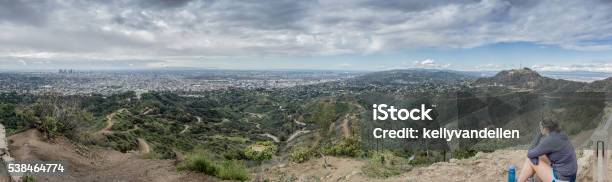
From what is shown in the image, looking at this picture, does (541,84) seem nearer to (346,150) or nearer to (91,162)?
(346,150)

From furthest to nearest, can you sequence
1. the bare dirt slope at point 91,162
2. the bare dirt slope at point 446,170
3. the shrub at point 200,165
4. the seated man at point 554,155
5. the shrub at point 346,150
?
the shrub at point 346,150, the shrub at point 200,165, the bare dirt slope at point 91,162, the bare dirt slope at point 446,170, the seated man at point 554,155

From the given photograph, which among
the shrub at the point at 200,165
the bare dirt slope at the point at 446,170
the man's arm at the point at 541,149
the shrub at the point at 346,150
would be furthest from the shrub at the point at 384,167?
the man's arm at the point at 541,149

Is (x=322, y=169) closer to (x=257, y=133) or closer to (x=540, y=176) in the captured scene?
(x=540, y=176)

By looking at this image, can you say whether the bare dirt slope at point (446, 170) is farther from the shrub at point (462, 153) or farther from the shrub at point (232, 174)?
the shrub at point (232, 174)

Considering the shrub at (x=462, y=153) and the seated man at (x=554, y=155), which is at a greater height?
the seated man at (x=554, y=155)

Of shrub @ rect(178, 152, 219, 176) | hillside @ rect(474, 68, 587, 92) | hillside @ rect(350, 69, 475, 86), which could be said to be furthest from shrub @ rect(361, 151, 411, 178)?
hillside @ rect(350, 69, 475, 86)

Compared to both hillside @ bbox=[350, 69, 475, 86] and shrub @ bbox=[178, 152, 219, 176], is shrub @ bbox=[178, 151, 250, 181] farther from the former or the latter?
hillside @ bbox=[350, 69, 475, 86]

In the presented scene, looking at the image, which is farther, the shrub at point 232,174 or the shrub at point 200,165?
the shrub at point 200,165

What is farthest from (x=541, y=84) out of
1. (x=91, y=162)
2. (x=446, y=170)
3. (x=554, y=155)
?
(x=91, y=162)
